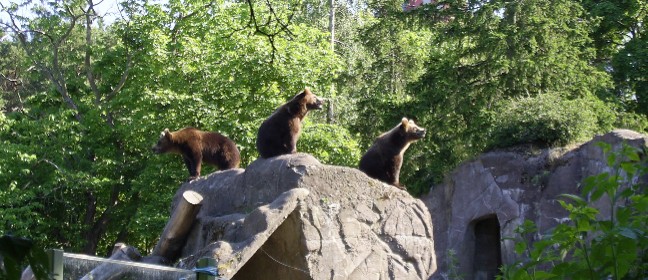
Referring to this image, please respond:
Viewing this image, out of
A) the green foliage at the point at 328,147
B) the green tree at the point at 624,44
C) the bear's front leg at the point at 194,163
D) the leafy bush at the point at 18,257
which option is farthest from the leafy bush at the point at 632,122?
the leafy bush at the point at 18,257

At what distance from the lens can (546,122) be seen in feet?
67.4

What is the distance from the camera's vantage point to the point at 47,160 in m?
25.4

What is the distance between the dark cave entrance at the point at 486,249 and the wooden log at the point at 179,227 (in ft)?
31.6

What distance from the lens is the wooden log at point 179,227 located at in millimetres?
13141

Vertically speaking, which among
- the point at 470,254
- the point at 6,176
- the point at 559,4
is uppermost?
the point at 559,4

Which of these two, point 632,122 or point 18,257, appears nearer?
point 18,257

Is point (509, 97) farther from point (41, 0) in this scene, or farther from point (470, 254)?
point (41, 0)

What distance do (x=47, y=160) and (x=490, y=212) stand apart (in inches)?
478

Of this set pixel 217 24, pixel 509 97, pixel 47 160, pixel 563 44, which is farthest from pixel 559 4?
pixel 47 160

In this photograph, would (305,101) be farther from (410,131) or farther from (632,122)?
(632,122)

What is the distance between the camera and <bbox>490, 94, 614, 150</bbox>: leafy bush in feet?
66.8

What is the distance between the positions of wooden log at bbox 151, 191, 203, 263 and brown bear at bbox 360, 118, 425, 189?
3.49 meters

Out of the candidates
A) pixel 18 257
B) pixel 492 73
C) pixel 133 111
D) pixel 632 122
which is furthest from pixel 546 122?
pixel 18 257

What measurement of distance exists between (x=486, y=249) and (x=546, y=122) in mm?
3351
